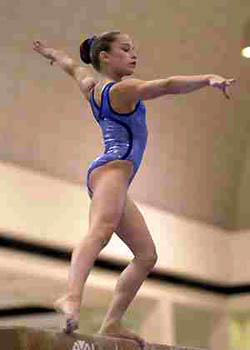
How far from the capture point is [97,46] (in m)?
2.69

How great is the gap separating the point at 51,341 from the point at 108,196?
0.59 meters

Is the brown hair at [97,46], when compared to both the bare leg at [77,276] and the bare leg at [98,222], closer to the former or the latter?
the bare leg at [98,222]

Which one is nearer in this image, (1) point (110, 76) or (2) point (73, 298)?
(2) point (73, 298)

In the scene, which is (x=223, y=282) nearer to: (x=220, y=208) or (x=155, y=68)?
(x=220, y=208)

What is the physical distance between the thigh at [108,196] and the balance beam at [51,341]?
0.37 m

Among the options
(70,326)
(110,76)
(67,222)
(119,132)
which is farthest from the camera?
(67,222)

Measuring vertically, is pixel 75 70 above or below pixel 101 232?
above

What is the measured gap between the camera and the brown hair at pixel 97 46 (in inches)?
105

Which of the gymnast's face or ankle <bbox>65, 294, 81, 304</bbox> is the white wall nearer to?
the gymnast's face

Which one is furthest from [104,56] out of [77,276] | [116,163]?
[77,276]

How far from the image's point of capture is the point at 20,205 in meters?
5.50

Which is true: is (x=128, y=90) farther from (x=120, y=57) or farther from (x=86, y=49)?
(x=86, y=49)

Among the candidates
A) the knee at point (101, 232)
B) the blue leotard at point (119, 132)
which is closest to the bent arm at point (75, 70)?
the blue leotard at point (119, 132)

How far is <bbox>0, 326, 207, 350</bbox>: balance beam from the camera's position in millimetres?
1893
